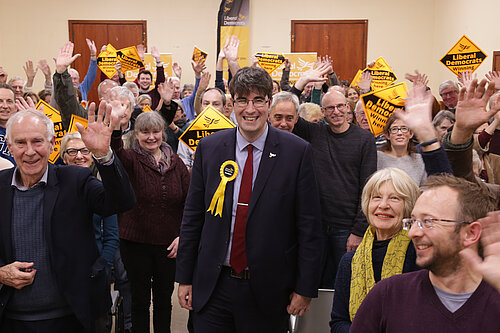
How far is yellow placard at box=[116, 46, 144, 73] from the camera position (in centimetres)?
767

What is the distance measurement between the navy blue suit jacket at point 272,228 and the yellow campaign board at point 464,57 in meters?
5.09

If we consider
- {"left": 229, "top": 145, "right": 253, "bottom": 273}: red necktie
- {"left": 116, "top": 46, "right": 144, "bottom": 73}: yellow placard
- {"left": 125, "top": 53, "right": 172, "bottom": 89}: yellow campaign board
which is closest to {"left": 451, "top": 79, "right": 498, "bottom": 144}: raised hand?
{"left": 229, "top": 145, "right": 253, "bottom": 273}: red necktie

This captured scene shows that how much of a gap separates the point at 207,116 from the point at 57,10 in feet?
29.1

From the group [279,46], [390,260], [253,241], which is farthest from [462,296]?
[279,46]

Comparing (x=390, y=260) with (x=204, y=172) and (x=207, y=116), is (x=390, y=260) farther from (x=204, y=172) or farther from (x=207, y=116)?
(x=207, y=116)

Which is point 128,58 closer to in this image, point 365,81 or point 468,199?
→ point 365,81

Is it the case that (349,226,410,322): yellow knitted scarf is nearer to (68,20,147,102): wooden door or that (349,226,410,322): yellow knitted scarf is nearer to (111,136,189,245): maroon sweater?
(111,136,189,245): maroon sweater

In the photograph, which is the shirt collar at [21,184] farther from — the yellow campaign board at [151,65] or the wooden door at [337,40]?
the wooden door at [337,40]

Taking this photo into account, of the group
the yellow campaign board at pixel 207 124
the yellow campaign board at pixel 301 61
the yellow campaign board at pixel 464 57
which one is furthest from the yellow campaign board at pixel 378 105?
the yellow campaign board at pixel 301 61

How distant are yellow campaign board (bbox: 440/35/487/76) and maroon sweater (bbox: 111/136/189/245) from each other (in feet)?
16.1

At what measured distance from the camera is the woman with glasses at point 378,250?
2.24 metres

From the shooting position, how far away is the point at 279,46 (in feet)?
38.1

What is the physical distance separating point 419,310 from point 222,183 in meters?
1.11

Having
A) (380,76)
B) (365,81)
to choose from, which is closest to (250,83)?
(365,81)
